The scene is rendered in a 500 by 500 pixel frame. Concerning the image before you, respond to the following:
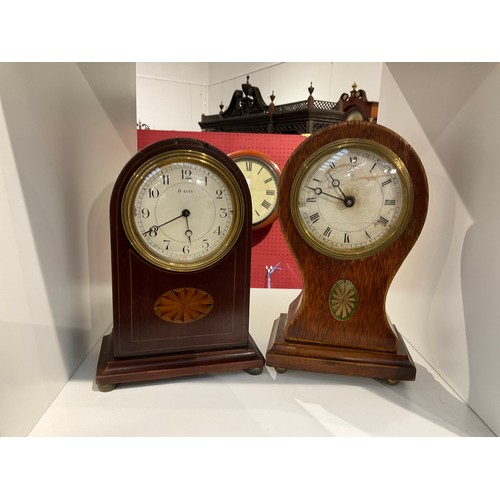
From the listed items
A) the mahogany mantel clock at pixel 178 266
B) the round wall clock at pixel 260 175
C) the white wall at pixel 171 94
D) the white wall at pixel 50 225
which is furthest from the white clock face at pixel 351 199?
the white wall at pixel 171 94

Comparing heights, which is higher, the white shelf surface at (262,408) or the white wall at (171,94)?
the white wall at (171,94)

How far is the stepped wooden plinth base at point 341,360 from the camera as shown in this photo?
3.09 ft

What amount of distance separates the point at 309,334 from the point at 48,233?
657mm

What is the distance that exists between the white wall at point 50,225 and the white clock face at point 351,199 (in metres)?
0.55

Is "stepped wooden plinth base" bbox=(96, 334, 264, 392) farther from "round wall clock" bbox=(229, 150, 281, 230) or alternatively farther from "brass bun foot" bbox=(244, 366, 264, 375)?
"round wall clock" bbox=(229, 150, 281, 230)

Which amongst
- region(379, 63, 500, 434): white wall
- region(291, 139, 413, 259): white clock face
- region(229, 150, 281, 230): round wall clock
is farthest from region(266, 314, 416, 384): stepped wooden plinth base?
region(229, 150, 281, 230): round wall clock

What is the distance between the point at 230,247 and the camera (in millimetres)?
942

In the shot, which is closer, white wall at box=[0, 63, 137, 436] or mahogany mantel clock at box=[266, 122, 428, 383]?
white wall at box=[0, 63, 137, 436]

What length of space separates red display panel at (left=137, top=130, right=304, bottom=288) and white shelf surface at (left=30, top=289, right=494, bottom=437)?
1.59 meters

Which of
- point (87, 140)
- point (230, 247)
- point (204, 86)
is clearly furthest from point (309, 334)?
point (204, 86)

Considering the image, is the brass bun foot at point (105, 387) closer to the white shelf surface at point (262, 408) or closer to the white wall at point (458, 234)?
the white shelf surface at point (262, 408)

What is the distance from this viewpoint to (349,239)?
932 millimetres

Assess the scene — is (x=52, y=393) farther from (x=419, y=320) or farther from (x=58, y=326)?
(x=419, y=320)

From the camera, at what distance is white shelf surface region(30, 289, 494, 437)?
784mm
